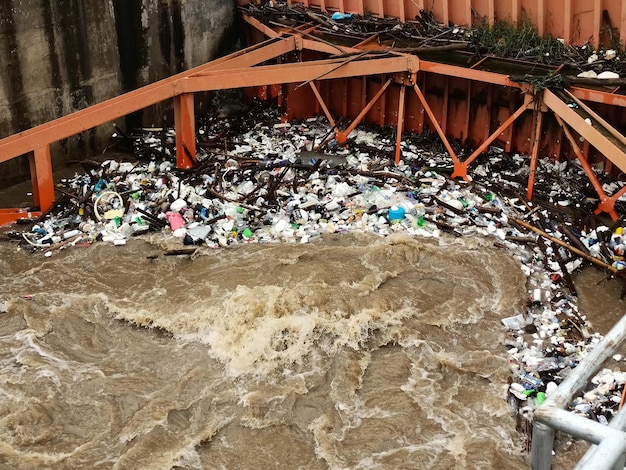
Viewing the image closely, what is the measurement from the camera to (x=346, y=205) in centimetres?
893

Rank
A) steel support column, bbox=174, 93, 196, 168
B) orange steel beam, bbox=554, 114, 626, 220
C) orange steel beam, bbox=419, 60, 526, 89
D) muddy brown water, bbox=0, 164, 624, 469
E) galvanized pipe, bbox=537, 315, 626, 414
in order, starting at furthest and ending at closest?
steel support column, bbox=174, 93, 196, 168
orange steel beam, bbox=419, 60, 526, 89
orange steel beam, bbox=554, 114, 626, 220
muddy brown water, bbox=0, 164, 624, 469
galvanized pipe, bbox=537, 315, 626, 414

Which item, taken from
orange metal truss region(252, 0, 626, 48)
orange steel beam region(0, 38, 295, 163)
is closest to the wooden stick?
orange metal truss region(252, 0, 626, 48)

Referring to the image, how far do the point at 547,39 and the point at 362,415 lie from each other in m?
6.10

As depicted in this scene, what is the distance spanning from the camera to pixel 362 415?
6027 mm

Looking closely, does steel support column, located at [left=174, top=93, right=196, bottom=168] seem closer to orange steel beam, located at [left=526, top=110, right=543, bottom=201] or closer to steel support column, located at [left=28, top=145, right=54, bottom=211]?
steel support column, located at [left=28, top=145, right=54, bottom=211]

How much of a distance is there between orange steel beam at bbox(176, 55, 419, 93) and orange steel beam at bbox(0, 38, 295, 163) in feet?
0.43

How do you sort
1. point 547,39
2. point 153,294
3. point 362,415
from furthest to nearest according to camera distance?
1. point 547,39
2. point 153,294
3. point 362,415

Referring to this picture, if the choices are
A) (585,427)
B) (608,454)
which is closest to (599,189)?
(585,427)

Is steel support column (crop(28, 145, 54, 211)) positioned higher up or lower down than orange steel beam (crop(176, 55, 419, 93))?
lower down

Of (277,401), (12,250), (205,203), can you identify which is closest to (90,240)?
(12,250)

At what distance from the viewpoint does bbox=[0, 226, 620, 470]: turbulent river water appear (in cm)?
571

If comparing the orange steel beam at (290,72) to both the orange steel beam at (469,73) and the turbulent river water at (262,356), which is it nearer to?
the orange steel beam at (469,73)

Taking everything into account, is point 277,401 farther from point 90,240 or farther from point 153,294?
point 90,240

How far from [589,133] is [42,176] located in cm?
626
